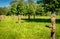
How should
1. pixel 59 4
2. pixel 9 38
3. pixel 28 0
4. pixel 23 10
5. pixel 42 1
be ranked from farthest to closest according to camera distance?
pixel 28 0
pixel 23 10
pixel 42 1
pixel 59 4
pixel 9 38

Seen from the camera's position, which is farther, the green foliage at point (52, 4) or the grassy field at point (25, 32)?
the green foliage at point (52, 4)

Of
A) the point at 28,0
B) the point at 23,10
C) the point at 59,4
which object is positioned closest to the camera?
the point at 59,4

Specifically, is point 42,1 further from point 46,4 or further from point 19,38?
point 19,38

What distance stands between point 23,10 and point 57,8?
37.3m

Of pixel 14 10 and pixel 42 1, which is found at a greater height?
pixel 42 1

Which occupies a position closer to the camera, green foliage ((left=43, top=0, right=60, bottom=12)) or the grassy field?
the grassy field

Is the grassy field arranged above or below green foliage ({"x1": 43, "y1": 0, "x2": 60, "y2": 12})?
below

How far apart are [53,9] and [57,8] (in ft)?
4.24

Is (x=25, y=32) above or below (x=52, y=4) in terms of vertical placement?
below

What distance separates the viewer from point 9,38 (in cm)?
2200

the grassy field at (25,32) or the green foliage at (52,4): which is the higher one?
the green foliage at (52,4)

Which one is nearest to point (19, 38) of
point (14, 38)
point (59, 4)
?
point (14, 38)

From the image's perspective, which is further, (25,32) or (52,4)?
(52,4)

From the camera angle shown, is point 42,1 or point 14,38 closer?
point 14,38
